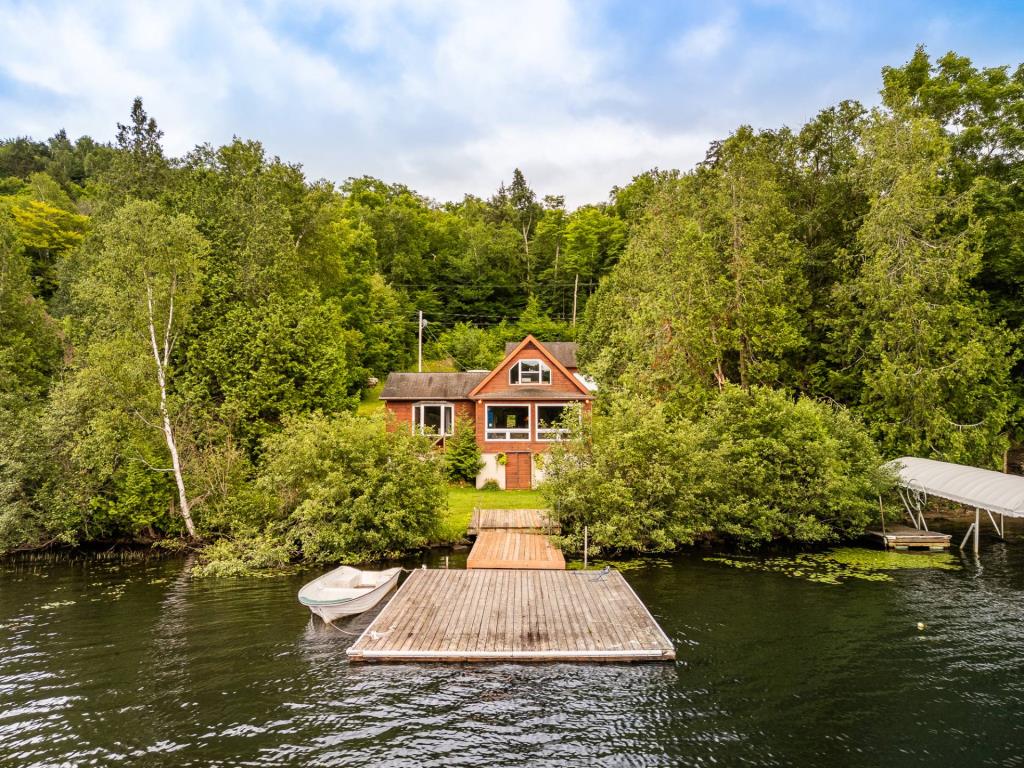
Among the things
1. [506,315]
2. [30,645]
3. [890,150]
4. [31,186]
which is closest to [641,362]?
[890,150]

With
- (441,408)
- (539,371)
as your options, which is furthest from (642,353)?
(441,408)

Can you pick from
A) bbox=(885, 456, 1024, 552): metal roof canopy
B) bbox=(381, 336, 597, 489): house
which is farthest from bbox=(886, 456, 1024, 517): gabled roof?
bbox=(381, 336, 597, 489): house

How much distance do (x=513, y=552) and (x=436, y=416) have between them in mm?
15300

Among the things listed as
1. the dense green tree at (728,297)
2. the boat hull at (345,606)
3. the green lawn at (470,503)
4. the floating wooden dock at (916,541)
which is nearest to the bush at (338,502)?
the green lawn at (470,503)

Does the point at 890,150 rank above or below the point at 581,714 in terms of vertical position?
above

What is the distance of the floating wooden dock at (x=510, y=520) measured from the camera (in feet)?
73.7

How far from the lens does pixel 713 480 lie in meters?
22.1

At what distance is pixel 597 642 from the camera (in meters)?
12.7

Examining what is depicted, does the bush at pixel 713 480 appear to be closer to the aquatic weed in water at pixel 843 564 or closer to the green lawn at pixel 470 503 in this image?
the aquatic weed in water at pixel 843 564

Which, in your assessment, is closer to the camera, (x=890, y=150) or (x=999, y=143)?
(x=890, y=150)

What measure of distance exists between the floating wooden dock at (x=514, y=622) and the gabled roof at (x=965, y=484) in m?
13.1

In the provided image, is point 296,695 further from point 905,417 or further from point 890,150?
point 890,150

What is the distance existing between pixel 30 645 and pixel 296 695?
7.87 metres

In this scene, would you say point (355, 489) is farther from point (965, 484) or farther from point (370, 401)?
point (370, 401)
